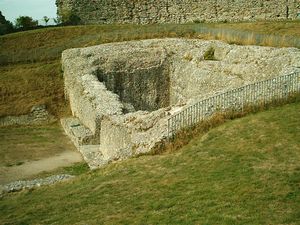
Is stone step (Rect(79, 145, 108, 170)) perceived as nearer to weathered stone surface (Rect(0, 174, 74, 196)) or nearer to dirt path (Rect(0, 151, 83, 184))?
dirt path (Rect(0, 151, 83, 184))

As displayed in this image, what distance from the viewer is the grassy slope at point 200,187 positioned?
434 inches

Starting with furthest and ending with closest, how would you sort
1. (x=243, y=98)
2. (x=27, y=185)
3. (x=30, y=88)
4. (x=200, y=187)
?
(x=30, y=88) < (x=243, y=98) < (x=27, y=185) < (x=200, y=187)

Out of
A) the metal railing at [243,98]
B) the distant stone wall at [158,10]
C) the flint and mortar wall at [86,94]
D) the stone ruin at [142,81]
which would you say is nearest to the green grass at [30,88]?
the flint and mortar wall at [86,94]

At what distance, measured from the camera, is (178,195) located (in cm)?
1234

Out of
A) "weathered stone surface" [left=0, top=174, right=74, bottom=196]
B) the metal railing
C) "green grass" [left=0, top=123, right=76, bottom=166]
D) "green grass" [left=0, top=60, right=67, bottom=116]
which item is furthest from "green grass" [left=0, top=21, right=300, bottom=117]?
"weathered stone surface" [left=0, top=174, right=74, bottom=196]

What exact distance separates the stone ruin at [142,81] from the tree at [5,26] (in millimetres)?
9020

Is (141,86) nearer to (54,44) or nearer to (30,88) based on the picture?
(30,88)

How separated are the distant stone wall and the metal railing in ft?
81.3

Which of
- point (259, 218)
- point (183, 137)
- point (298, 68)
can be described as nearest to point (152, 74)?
point (298, 68)

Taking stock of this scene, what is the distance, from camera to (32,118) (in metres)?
29.9

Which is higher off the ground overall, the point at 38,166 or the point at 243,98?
the point at 243,98

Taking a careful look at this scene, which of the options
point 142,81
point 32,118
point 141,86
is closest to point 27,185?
point 32,118

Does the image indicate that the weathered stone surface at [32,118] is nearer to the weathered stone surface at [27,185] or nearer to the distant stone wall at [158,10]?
the weathered stone surface at [27,185]

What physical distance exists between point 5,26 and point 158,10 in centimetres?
1386
